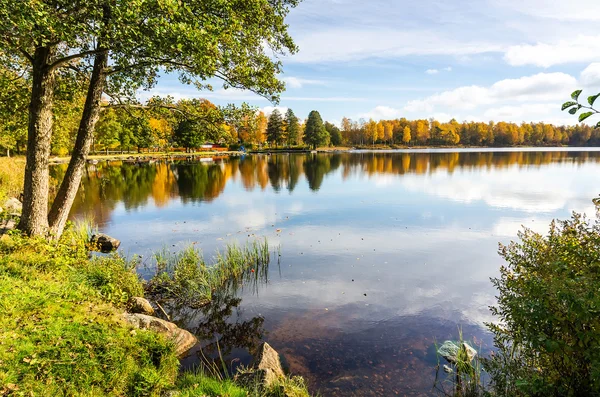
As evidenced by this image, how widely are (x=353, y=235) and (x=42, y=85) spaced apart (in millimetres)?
16141

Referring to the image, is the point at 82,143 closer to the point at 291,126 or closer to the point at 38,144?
the point at 38,144

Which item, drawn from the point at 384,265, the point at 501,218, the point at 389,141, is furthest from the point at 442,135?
the point at 384,265

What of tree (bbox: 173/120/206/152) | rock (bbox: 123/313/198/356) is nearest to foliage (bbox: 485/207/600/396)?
rock (bbox: 123/313/198/356)

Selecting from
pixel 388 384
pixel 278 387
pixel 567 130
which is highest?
pixel 567 130

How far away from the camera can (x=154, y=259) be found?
15.9 meters

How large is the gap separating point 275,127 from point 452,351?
120 m

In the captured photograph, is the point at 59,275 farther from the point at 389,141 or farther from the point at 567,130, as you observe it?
the point at 567,130

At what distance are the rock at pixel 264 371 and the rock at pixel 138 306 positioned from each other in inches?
155

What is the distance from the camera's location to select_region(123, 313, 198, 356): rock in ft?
27.6

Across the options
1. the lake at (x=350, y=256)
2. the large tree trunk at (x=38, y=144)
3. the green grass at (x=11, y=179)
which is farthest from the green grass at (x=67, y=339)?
the green grass at (x=11, y=179)

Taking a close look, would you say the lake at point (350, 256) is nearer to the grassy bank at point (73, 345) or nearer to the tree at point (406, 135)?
the grassy bank at point (73, 345)

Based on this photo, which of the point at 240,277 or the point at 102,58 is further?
the point at 240,277

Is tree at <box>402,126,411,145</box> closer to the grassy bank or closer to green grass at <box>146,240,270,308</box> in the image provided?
green grass at <box>146,240,270,308</box>

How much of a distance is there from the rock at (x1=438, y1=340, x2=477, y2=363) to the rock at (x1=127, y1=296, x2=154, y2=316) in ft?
26.9
